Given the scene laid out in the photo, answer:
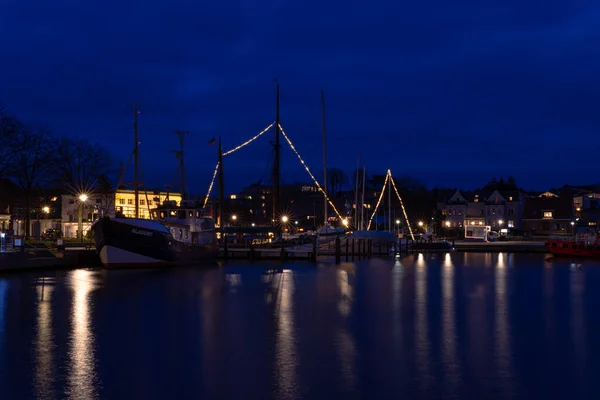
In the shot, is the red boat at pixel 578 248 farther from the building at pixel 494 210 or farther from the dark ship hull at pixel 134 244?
the dark ship hull at pixel 134 244

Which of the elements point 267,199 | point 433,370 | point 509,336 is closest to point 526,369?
point 433,370

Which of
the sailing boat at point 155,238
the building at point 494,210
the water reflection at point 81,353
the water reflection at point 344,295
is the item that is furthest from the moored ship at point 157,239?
the building at point 494,210

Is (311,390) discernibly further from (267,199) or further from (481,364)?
(267,199)

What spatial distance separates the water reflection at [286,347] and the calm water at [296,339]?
0.05m

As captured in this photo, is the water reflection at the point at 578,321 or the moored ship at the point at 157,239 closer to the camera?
the water reflection at the point at 578,321

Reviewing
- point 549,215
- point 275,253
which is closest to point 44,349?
point 275,253

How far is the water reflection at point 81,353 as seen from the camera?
16.5 m

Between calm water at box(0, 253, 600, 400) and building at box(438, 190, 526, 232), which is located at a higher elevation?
building at box(438, 190, 526, 232)

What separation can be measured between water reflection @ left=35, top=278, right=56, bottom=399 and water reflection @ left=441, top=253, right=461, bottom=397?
9.82m

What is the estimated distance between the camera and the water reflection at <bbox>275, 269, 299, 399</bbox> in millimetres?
16719

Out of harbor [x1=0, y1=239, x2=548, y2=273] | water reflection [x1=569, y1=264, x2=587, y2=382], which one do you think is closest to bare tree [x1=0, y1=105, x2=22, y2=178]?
harbor [x1=0, y1=239, x2=548, y2=273]

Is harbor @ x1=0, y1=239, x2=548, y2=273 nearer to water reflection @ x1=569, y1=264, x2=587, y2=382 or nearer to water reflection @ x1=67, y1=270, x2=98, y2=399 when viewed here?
water reflection @ x1=67, y1=270, x2=98, y2=399

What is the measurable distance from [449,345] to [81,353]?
11650mm

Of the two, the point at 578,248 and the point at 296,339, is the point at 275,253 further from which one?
the point at 296,339
